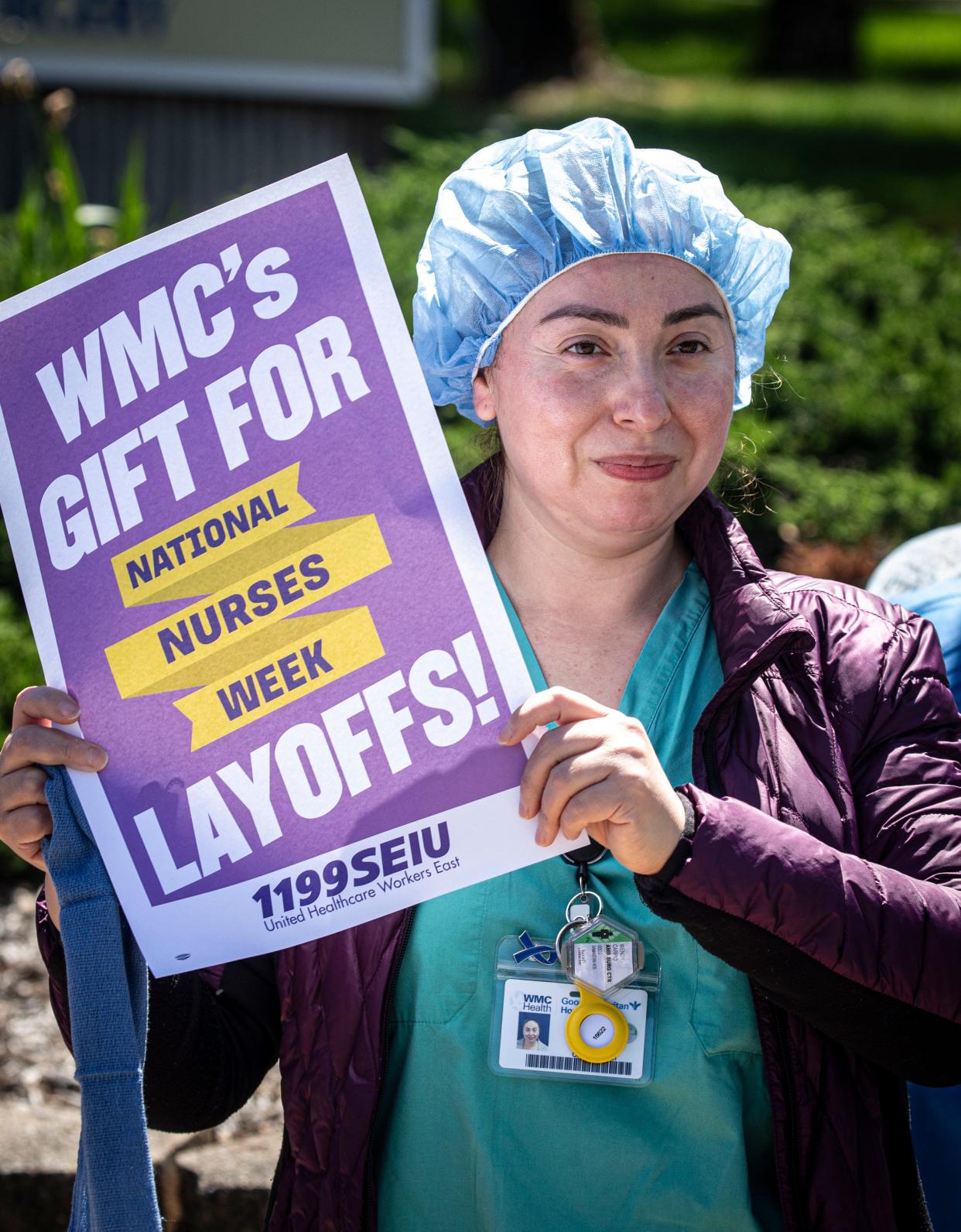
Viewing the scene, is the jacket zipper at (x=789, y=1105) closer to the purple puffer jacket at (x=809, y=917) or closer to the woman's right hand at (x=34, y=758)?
the purple puffer jacket at (x=809, y=917)

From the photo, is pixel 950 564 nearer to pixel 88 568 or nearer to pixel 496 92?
pixel 88 568

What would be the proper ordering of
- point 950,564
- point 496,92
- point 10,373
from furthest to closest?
point 496,92, point 950,564, point 10,373

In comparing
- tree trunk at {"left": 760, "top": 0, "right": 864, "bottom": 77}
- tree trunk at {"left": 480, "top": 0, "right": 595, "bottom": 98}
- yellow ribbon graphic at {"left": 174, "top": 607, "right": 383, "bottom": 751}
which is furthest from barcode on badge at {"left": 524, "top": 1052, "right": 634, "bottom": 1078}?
tree trunk at {"left": 760, "top": 0, "right": 864, "bottom": 77}

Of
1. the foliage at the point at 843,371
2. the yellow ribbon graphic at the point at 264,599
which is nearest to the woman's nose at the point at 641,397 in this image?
the yellow ribbon graphic at the point at 264,599

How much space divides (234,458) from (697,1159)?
42.2 inches

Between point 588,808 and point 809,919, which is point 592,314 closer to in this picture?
point 588,808

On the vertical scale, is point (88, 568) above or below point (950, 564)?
below

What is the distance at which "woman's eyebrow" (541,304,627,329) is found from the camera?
186cm

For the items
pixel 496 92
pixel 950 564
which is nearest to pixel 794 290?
pixel 950 564

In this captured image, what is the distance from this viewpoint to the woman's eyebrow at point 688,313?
187cm

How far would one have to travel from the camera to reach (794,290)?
5164mm

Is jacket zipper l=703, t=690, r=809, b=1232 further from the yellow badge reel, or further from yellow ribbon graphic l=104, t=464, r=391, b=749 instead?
yellow ribbon graphic l=104, t=464, r=391, b=749

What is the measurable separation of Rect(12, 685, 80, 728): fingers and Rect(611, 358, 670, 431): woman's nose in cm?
78

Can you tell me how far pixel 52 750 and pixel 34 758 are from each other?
0.03 m
